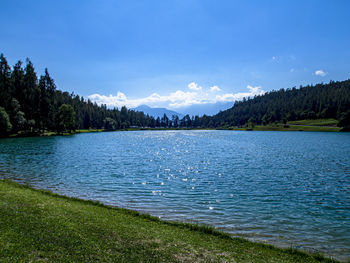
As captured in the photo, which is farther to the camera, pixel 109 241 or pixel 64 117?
pixel 64 117

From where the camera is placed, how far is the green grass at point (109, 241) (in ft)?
32.4

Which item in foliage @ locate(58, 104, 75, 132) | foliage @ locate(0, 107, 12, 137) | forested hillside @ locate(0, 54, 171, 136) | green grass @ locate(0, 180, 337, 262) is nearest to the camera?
green grass @ locate(0, 180, 337, 262)

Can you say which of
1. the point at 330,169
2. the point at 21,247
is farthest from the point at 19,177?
the point at 330,169

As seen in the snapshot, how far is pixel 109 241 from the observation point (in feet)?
37.2

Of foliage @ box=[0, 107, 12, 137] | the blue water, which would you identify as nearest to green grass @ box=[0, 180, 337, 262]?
the blue water

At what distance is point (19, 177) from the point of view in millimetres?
30672

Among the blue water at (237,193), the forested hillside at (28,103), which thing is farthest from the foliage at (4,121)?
the blue water at (237,193)

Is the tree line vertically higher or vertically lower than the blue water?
higher

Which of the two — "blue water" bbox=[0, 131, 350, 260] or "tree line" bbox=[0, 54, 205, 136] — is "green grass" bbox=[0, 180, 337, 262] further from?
"tree line" bbox=[0, 54, 205, 136]

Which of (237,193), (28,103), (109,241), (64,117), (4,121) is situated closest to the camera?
(109,241)

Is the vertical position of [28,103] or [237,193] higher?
[28,103]

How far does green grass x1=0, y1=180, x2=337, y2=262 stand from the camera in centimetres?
988

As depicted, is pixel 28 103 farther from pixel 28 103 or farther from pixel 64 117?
pixel 64 117

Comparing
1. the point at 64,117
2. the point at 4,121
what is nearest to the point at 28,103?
the point at 64,117
